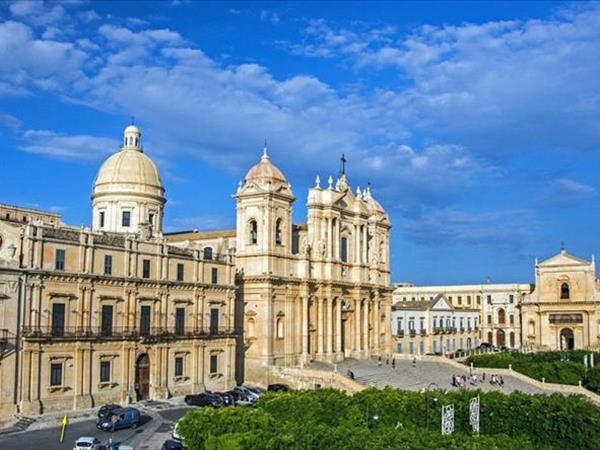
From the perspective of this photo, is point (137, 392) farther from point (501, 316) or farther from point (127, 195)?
point (501, 316)

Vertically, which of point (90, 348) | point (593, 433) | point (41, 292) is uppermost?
point (41, 292)

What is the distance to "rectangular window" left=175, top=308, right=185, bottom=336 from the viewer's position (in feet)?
163

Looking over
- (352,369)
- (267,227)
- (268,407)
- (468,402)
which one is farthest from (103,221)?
(468,402)

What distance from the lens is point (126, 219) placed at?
61.3m

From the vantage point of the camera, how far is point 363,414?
36.9 meters

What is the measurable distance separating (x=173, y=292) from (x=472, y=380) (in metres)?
27.4

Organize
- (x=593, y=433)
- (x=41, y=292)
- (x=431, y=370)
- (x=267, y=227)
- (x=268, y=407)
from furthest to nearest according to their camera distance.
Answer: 1. (x=431, y=370)
2. (x=267, y=227)
3. (x=41, y=292)
4. (x=268, y=407)
5. (x=593, y=433)

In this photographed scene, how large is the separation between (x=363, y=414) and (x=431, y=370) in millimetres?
30478

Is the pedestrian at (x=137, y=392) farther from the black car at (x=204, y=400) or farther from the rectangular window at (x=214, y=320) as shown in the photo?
the rectangular window at (x=214, y=320)

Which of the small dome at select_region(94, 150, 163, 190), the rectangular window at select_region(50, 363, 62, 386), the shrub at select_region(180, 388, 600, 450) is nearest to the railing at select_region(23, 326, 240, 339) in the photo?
the rectangular window at select_region(50, 363, 62, 386)

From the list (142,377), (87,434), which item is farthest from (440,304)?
(87,434)

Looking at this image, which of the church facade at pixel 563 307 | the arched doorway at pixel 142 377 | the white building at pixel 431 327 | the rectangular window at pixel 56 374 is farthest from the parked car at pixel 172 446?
the church facade at pixel 563 307

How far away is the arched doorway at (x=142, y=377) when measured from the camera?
4628cm

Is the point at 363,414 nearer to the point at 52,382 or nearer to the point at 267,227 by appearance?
the point at 52,382
